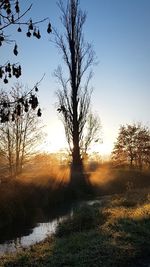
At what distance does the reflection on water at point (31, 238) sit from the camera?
11.0 meters

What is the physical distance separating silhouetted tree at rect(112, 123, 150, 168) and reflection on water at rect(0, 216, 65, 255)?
25654 millimetres

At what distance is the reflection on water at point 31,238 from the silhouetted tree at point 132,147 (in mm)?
25654

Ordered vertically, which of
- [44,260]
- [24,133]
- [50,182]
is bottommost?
[44,260]

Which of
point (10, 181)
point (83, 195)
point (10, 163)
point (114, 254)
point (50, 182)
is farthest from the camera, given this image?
point (10, 163)

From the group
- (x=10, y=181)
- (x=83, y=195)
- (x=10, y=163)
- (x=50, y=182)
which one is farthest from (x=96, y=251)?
(x=10, y=163)

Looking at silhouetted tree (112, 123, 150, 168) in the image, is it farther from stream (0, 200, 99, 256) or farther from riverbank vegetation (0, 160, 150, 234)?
stream (0, 200, 99, 256)

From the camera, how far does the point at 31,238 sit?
12516 mm

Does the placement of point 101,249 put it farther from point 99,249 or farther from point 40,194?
point 40,194

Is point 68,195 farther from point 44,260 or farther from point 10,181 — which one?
point 44,260

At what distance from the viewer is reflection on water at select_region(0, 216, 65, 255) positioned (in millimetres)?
11033

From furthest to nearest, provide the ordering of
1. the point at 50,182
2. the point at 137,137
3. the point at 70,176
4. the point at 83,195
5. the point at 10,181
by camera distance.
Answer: the point at 137,137 → the point at 70,176 → the point at 83,195 → the point at 50,182 → the point at 10,181

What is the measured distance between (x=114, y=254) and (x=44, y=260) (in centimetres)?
145

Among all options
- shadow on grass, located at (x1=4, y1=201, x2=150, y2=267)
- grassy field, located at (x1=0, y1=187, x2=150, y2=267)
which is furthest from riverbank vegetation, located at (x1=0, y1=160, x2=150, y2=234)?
shadow on grass, located at (x1=4, y1=201, x2=150, y2=267)

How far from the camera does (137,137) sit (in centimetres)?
4038
